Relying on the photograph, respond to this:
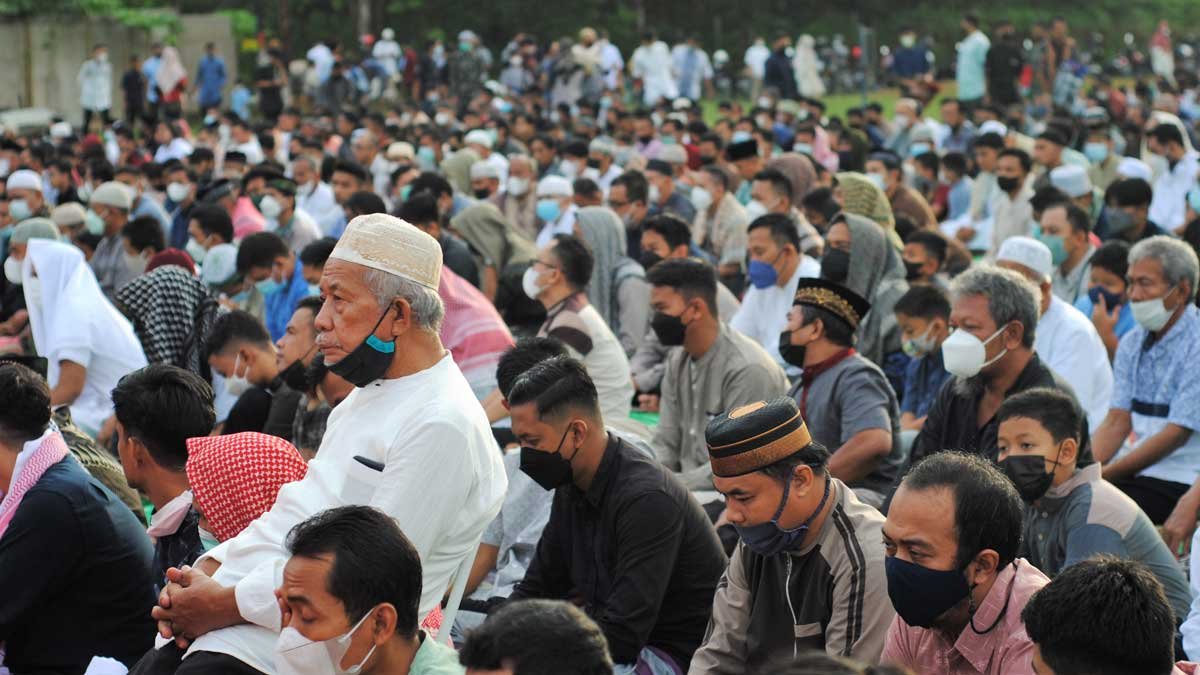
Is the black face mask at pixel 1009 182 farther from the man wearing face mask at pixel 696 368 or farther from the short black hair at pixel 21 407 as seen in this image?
the short black hair at pixel 21 407

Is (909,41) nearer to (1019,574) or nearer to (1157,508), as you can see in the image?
(1157,508)

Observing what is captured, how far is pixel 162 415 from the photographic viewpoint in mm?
3885

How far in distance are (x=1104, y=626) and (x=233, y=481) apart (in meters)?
1.92

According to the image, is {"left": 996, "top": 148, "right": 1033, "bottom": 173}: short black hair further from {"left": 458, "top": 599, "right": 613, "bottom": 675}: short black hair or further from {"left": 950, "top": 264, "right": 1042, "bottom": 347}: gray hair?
{"left": 458, "top": 599, "right": 613, "bottom": 675}: short black hair

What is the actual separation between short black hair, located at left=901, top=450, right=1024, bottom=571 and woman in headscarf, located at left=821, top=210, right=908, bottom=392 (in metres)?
4.20

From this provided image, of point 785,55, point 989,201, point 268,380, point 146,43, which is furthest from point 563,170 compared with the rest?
point 146,43

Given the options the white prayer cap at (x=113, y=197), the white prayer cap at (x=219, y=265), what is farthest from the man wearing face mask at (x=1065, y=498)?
the white prayer cap at (x=113, y=197)

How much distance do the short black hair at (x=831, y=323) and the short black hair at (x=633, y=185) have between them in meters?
5.24

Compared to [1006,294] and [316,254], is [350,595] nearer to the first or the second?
[1006,294]

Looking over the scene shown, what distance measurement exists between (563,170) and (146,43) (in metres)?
15.2

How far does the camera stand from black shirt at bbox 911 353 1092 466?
4.81 meters

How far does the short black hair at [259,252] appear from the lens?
763 centimetres

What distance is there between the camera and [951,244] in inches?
369

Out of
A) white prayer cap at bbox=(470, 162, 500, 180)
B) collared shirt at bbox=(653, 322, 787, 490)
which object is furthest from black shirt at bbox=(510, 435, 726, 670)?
white prayer cap at bbox=(470, 162, 500, 180)
